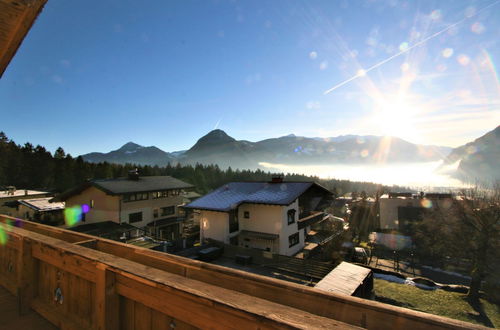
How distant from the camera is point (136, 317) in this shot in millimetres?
1920

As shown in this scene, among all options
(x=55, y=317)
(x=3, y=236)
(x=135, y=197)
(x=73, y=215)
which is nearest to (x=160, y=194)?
(x=135, y=197)

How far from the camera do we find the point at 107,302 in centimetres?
190

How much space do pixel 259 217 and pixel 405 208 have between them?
131 feet

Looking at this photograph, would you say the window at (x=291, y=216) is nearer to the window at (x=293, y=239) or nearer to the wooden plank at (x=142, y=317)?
the window at (x=293, y=239)

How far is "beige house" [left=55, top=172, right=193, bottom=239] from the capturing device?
93.5 feet

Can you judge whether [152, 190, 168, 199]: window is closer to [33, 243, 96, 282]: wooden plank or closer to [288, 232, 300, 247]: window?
[288, 232, 300, 247]: window

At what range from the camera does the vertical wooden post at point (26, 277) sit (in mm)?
2867

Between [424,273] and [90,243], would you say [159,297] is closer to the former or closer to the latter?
[90,243]

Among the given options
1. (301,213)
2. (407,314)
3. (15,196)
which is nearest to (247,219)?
(301,213)

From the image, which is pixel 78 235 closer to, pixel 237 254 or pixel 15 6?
pixel 15 6

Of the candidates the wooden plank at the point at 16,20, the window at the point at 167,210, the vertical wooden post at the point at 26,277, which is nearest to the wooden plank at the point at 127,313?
the vertical wooden post at the point at 26,277

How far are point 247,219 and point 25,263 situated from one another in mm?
24644

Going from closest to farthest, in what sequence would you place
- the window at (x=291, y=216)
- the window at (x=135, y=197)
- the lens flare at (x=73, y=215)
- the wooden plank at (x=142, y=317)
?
the wooden plank at (x=142, y=317)
the window at (x=291, y=216)
the window at (x=135, y=197)
the lens flare at (x=73, y=215)

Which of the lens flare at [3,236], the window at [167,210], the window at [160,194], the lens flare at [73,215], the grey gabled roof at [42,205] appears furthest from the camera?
the window at [167,210]
